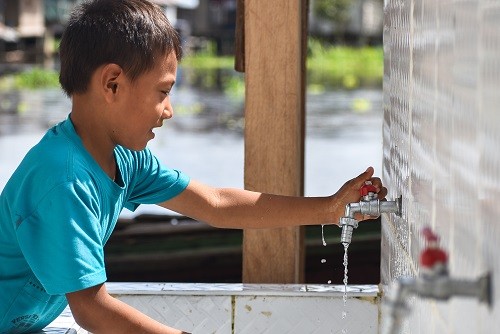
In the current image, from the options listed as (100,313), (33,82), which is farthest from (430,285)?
(33,82)

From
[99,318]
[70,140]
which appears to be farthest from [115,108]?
[99,318]

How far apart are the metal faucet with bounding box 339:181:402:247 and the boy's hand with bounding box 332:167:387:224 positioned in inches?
1.7

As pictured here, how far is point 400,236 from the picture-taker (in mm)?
2143

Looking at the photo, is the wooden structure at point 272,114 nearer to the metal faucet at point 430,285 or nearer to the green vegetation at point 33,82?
the metal faucet at point 430,285

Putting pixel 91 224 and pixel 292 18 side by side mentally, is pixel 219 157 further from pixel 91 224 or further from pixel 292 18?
pixel 91 224

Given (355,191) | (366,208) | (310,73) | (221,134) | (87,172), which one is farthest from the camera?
(310,73)

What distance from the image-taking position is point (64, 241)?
175 centimetres

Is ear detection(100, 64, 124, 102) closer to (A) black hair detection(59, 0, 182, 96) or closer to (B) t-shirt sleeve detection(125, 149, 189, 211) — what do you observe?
(A) black hair detection(59, 0, 182, 96)

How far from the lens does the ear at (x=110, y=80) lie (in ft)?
6.15

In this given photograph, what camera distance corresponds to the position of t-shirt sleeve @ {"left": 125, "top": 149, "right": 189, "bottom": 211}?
229 centimetres

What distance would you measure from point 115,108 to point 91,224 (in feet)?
0.75

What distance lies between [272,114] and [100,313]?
1295 millimetres

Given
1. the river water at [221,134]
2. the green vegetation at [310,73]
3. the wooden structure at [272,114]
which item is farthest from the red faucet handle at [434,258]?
the green vegetation at [310,73]

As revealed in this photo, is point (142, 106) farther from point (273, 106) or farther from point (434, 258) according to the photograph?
point (273, 106)
